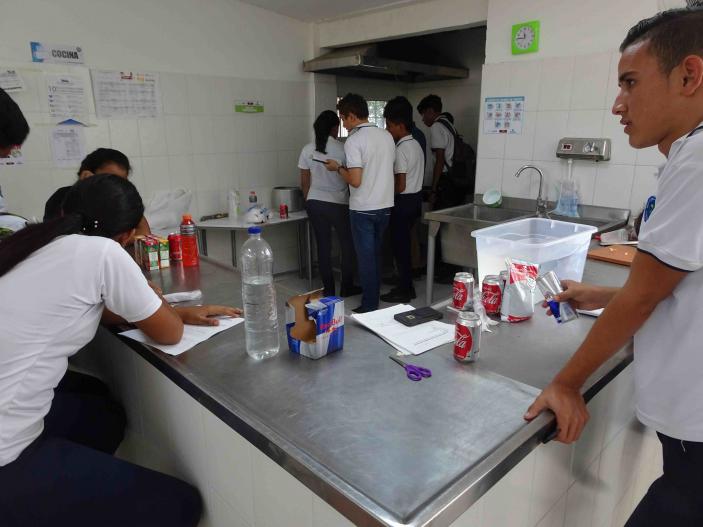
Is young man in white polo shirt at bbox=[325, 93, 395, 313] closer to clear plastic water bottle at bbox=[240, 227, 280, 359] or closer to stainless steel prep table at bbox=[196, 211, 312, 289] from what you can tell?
stainless steel prep table at bbox=[196, 211, 312, 289]

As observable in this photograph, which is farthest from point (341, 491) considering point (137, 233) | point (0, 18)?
point (0, 18)

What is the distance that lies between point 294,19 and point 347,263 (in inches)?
78.2

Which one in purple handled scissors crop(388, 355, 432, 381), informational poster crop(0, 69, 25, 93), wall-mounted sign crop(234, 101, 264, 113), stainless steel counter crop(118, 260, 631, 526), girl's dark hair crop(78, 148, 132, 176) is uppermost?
informational poster crop(0, 69, 25, 93)

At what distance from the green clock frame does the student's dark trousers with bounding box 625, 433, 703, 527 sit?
2508mm

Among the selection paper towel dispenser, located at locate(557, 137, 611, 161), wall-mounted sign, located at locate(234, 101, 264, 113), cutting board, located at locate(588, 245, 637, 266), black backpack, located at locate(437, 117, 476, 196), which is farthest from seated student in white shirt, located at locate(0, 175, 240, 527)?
black backpack, located at locate(437, 117, 476, 196)

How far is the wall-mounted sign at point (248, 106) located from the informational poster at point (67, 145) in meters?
1.14

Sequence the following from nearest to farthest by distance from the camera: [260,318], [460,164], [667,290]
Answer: [667,290]
[260,318]
[460,164]

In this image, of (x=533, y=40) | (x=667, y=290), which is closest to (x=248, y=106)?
(x=533, y=40)

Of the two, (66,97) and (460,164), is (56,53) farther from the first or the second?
(460,164)

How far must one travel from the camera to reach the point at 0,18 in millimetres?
2586

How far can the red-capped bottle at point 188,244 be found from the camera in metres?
2.02

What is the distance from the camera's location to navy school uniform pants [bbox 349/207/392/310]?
10.7 ft

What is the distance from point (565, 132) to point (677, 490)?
2.32 m

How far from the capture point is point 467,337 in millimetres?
1085
